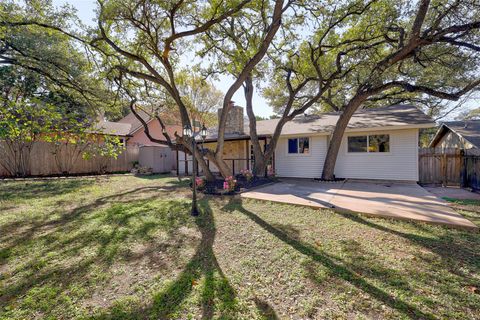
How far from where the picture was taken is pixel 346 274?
267 cm

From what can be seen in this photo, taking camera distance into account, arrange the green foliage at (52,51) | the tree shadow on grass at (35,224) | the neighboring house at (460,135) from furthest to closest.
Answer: the neighboring house at (460,135) < the green foliage at (52,51) < the tree shadow on grass at (35,224)

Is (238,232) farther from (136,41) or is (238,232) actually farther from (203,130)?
(136,41)

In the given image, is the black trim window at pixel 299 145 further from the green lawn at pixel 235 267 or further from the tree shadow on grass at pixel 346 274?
the tree shadow on grass at pixel 346 274

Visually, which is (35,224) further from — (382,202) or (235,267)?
(382,202)

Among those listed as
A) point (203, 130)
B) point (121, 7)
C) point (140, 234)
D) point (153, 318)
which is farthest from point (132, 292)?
point (121, 7)

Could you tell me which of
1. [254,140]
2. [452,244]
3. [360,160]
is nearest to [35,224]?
[452,244]

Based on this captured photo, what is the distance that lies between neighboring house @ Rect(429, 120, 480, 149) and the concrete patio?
171 inches

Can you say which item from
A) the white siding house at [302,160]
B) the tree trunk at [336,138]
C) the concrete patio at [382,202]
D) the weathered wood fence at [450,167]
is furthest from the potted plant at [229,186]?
the weathered wood fence at [450,167]

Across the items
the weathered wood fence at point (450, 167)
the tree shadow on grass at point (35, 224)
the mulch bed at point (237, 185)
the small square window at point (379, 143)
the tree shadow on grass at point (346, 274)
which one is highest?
the small square window at point (379, 143)

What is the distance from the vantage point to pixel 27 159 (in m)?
11.2

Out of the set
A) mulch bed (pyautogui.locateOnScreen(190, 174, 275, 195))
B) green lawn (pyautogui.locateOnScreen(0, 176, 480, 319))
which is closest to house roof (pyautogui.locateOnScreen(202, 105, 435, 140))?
mulch bed (pyautogui.locateOnScreen(190, 174, 275, 195))

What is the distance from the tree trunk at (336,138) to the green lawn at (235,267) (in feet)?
15.6

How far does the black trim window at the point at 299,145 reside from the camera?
10641 millimetres

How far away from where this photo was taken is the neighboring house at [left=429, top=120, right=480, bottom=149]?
8.89m
